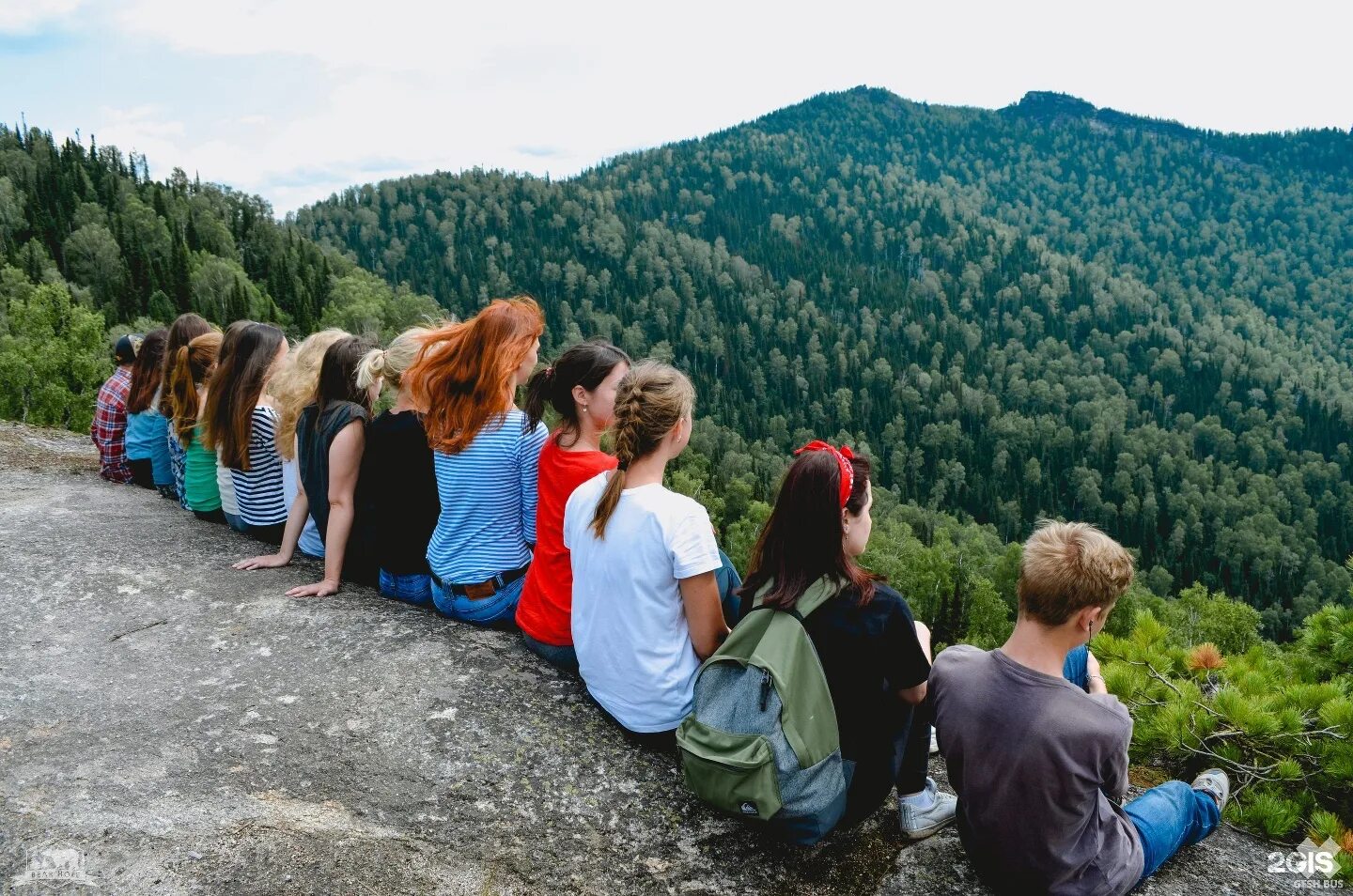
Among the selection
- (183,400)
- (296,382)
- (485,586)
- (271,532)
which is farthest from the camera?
(183,400)

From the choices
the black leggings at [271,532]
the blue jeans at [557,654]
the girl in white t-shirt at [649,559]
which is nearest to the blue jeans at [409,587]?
the blue jeans at [557,654]

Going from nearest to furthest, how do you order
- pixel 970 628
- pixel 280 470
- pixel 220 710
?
pixel 220 710, pixel 280 470, pixel 970 628

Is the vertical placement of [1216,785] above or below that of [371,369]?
below

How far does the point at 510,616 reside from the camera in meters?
6.06

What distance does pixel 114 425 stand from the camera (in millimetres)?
10086

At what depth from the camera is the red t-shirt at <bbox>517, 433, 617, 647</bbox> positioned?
16.3ft

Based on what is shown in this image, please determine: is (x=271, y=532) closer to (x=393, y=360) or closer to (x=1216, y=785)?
(x=393, y=360)

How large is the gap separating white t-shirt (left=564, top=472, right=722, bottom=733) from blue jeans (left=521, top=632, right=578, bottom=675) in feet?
1.90

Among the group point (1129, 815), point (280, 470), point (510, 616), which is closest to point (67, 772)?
point (510, 616)

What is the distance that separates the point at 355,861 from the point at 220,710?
5.68 ft

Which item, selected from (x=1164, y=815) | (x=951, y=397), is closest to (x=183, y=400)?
(x=1164, y=815)

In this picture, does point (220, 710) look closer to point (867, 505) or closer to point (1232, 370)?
point (867, 505)

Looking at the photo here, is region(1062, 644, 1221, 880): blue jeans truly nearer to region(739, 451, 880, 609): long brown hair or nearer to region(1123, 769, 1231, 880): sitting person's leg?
region(1123, 769, 1231, 880): sitting person's leg

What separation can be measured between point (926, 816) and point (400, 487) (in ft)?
13.7
